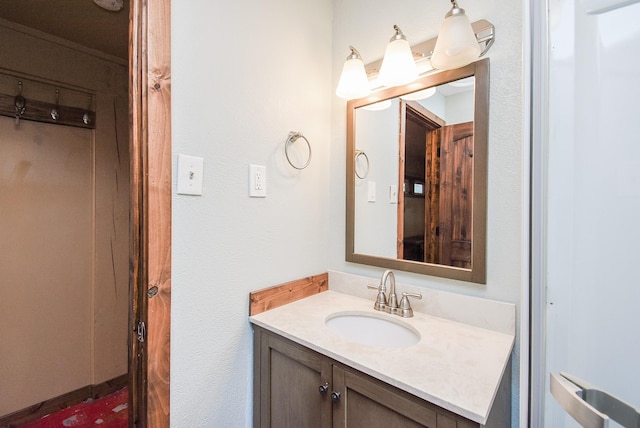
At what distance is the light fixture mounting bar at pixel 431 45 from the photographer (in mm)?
1009

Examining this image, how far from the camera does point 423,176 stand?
122 centimetres

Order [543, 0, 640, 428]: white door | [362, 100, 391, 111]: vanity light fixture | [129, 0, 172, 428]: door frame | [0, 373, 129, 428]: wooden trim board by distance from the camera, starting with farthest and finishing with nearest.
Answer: [0, 373, 129, 428]: wooden trim board < [362, 100, 391, 111]: vanity light fixture < [129, 0, 172, 428]: door frame < [543, 0, 640, 428]: white door

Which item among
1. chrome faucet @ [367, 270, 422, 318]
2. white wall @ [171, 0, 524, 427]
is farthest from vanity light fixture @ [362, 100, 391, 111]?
chrome faucet @ [367, 270, 422, 318]

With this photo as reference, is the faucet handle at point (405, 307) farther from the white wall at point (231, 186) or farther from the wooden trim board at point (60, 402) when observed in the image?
the wooden trim board at point (60, 402)

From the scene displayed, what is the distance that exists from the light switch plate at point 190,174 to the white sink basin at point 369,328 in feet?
2.29

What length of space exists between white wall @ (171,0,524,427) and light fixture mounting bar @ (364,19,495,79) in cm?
3

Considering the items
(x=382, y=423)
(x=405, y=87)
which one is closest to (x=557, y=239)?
(x=382, y=423)

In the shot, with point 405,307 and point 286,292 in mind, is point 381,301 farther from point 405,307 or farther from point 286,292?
point 286,292

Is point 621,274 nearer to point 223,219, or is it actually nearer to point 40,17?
point 223,219

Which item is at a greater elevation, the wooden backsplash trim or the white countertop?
the wooden backsplash trim

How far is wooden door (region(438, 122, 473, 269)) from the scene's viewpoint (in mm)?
1075

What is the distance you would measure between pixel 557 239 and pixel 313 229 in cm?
100

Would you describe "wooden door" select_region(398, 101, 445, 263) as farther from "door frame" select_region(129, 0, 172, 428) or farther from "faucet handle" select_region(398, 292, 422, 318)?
"door frame" select_region(129, 0, 172, 428)

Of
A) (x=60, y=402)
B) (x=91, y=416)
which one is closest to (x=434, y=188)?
(x=91, y=416)
